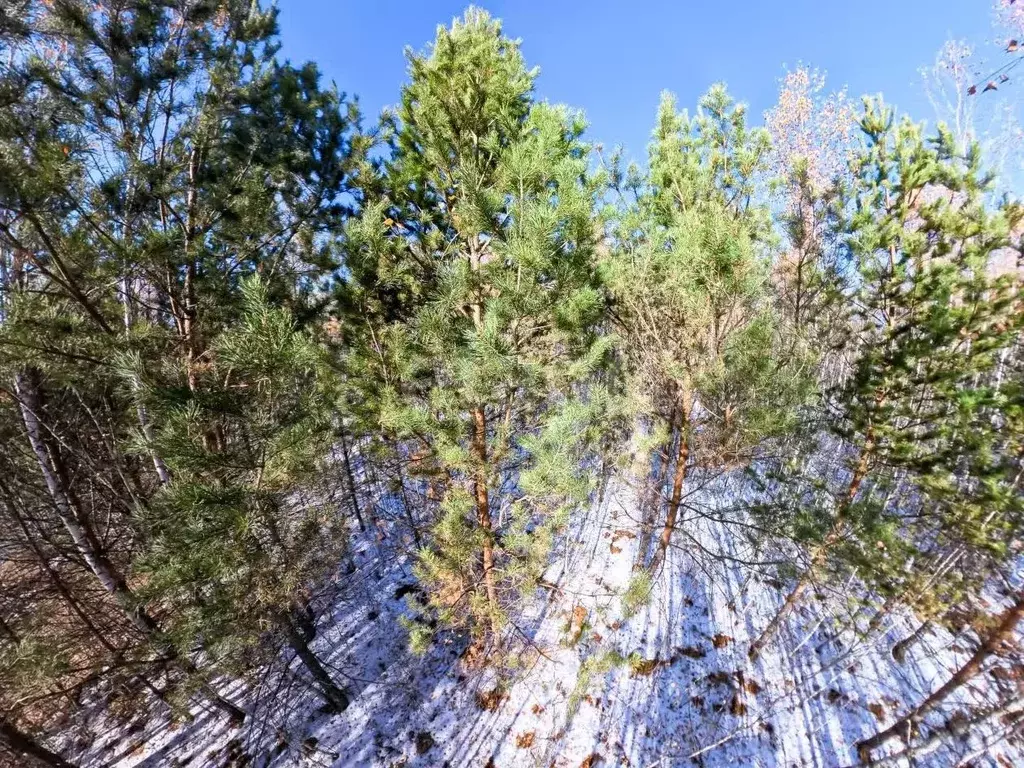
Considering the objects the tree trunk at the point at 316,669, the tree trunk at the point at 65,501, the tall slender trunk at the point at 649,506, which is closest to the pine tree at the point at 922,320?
the tall slender trunk at the point at 649,506

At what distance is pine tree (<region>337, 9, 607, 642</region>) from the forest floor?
1857 millimetres

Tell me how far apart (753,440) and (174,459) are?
243 inches

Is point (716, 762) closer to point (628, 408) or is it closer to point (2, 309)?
point (628, 408)

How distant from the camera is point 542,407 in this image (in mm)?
4652

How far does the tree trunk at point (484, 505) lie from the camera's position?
4113 mm

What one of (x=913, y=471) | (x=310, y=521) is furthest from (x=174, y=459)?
(x=913, y=471)

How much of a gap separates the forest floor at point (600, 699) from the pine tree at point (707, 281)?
5.62ft

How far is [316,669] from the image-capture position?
16.2 feet

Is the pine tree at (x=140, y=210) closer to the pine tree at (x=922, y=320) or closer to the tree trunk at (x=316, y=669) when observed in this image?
the tree trunk at (x=316, y=669)

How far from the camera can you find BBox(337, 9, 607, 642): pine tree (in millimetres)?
3346

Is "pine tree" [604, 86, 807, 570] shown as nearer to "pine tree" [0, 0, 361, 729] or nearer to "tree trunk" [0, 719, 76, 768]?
"pine tree" [0, 0, 361, 729]

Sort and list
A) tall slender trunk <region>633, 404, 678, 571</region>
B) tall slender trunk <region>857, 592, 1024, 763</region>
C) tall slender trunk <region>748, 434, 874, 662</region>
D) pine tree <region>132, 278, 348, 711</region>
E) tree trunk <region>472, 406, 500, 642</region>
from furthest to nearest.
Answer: tall slender trunk <region>633, 404, 678, 571</region>, tall slender trunk <region>748, 434, 874, 662</region>, tree trunk <region>472, 406, 500, 642</region>, tall slender trunk <region>857, 592, 1024, 763</region>, pine tree <region>132, 278, 348, 711</region>

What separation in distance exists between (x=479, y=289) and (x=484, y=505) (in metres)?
2.47

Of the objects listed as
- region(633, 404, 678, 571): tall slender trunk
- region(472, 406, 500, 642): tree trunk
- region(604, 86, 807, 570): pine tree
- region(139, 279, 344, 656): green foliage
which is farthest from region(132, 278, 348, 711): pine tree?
region(633, 404, 678, 571): tall slender trunk
